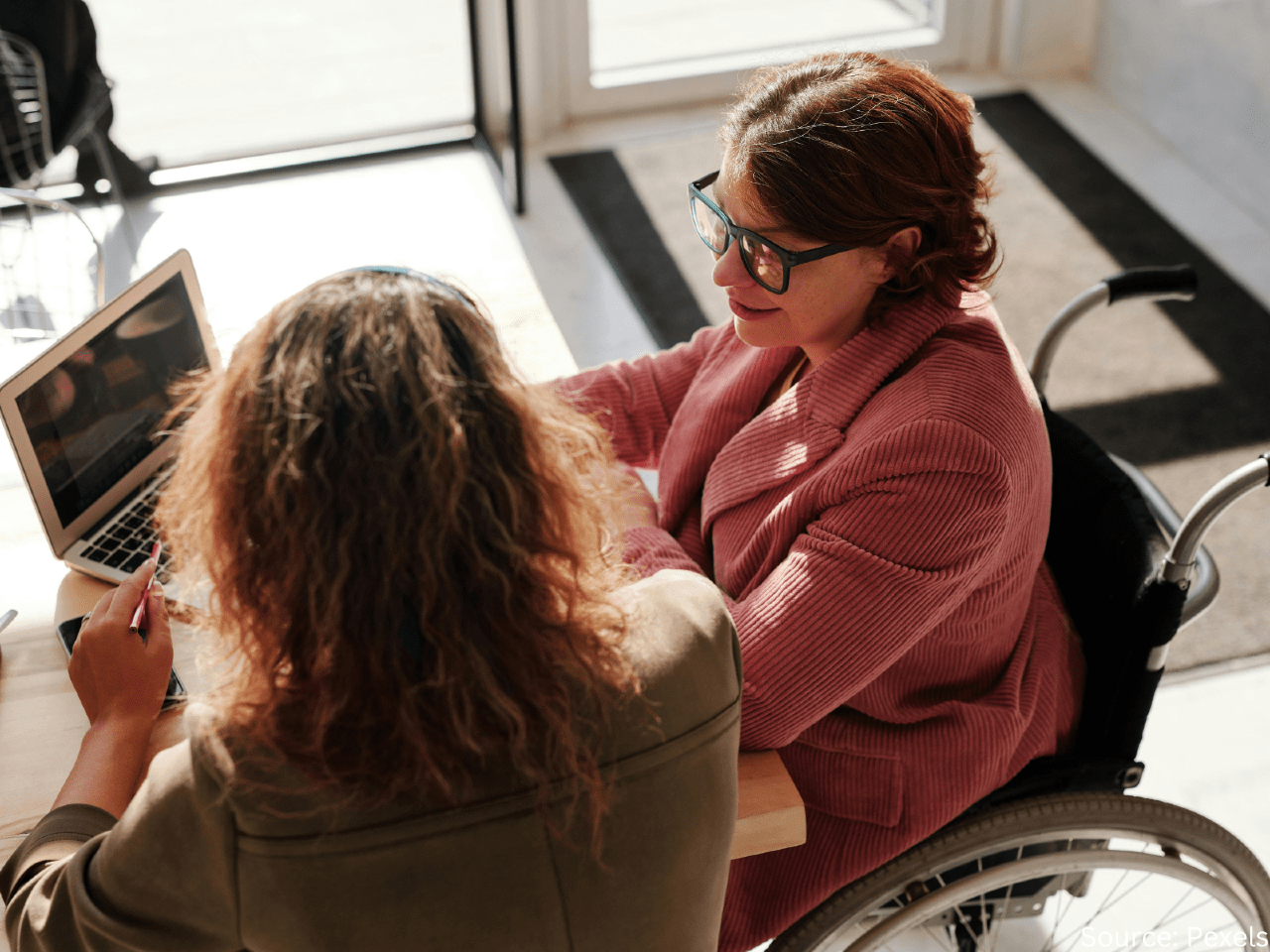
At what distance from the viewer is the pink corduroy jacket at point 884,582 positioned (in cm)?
119

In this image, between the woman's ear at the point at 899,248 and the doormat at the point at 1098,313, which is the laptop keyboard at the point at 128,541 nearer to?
the woman's ear at the point at 899,248

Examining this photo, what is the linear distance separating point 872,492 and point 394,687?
1.91 feet

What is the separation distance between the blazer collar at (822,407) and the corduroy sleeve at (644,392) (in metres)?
0.25

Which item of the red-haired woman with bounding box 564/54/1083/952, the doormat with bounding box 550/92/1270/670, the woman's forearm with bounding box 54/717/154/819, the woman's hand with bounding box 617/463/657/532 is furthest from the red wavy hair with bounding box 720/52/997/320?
the doormat with bounding box 550/92/1270/670

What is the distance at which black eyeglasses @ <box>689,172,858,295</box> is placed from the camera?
1266mm

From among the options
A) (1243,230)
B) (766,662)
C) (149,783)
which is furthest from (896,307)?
(1243,230)

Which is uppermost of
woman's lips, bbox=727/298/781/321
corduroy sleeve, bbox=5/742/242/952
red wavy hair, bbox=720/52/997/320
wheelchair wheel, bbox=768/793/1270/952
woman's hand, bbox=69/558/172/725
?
red wavy hair, bbox=720/52/997/320

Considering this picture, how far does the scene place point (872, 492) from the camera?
1216 mm

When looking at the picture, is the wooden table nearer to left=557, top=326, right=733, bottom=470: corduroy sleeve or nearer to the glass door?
left=557, top=326, right=733, bottom=470: corduroy sleeve

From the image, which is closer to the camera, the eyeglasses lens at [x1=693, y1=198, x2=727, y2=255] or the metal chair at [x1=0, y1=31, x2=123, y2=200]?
the eyeglasses lens at [x1=693, y1=198, x2=727, y2=255]

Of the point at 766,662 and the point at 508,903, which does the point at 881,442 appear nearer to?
the point at 766,662

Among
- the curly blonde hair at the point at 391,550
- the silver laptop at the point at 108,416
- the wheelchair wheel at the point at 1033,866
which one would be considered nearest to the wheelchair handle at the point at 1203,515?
the wheelchair wheel at the point at 1033,866

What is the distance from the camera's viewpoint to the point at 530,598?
843 mm

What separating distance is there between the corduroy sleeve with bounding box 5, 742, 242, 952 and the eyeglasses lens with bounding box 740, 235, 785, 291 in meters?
0.77
